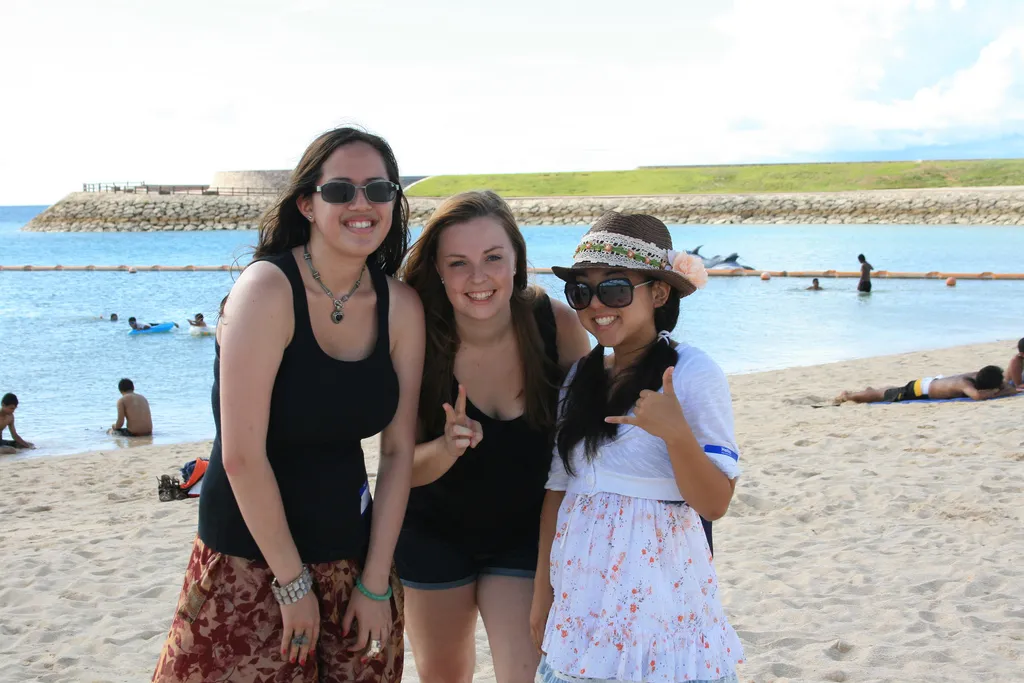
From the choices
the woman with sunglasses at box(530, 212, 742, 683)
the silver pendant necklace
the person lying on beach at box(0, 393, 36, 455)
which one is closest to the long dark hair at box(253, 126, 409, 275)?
the silver pendant necklace

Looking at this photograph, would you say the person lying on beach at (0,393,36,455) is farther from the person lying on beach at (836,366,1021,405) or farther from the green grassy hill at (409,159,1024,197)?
the green grassy hill at (409,159,1024,197)

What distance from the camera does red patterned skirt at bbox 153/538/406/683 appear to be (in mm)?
2332

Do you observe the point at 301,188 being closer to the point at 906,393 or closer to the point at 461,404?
the point at 461,404

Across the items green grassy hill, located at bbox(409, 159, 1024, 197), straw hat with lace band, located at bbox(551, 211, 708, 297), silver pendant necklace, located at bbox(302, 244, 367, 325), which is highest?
green grassy hill, located at bbox(409, 159, 1024, 197)

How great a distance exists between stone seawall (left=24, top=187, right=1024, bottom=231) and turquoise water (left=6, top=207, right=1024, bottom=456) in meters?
24.2

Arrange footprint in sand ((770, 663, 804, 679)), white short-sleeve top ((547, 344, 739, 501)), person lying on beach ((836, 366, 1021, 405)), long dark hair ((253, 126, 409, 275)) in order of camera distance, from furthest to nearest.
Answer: person lying on beach ((836, 366, 1021, 405)) → footprint in sand ((770, 663, 804, 679)) → long dark hair ((253, 126, 409, 275)) → white short-sleeve top ((547, 344, 739, 501))

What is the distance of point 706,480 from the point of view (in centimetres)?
235

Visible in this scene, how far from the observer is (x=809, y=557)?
18.4 ft

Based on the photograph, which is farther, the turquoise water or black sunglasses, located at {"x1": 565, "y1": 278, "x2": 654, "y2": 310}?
the turquoise water

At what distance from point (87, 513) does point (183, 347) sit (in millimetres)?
13022

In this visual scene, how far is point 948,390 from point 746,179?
88.8 m

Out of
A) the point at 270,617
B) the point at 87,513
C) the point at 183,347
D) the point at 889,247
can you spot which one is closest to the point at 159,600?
the point at 87,513

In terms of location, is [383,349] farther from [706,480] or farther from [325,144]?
[706,480]

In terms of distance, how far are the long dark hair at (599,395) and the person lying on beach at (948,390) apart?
8959 mm
